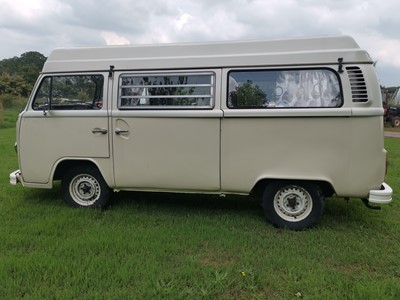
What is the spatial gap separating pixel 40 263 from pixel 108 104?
7.85ft

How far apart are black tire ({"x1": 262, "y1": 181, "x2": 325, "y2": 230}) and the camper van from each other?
14mm

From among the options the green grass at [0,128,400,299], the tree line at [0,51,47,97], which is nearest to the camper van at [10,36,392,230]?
the green grass at [0,128,400,299]

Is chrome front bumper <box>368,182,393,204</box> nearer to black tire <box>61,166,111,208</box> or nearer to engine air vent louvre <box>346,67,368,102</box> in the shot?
engine air vent louvre <box>346,67,368,102</box>

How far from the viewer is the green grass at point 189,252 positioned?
3.48 meters

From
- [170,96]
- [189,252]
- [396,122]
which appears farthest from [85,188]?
[396,122]

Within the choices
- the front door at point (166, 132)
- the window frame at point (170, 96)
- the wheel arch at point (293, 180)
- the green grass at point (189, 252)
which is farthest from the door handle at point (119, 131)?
the wheel arch at point (293, 180)

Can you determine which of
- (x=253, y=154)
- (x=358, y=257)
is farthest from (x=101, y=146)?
(x=358, y=257)

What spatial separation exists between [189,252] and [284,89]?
95.3 inches

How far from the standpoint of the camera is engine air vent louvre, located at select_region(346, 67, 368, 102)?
14.9ft

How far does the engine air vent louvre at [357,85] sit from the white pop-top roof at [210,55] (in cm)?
14

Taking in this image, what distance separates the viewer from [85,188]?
5.80 meters

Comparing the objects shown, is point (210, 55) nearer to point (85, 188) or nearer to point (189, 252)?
point (189, 252)

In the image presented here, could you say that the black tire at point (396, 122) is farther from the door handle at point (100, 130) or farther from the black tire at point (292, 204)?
the door handle at point (100, 130)

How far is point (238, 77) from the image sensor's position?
4.94m
